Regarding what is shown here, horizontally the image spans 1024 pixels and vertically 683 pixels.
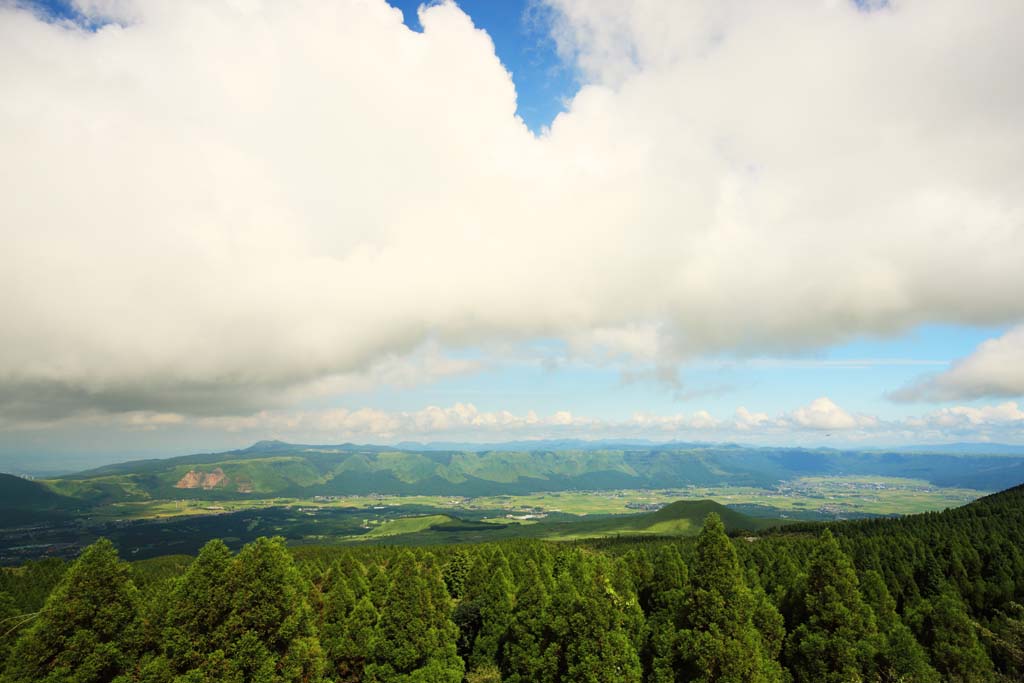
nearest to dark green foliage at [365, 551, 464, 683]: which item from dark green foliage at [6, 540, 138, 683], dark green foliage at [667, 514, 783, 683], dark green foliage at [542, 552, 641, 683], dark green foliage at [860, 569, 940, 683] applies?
dark green foliage at [542, 552, 641, 683]

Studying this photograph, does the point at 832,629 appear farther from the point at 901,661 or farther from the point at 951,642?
the point at 951,642

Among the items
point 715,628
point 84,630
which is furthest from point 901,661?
point 84,630

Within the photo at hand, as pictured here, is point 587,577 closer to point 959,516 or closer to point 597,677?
point 597,677

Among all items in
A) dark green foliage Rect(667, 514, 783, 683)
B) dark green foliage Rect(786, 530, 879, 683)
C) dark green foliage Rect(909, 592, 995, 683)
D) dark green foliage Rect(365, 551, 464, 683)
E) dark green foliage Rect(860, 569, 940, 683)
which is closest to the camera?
dark green foliage Rect(667, 514, 783, 683)

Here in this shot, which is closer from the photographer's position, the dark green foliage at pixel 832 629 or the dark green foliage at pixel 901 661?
the dark green foliage at pixel 901 661

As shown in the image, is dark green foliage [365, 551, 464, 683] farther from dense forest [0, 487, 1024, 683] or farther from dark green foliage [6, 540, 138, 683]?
dark green foliage [6, 540, 138, 683]

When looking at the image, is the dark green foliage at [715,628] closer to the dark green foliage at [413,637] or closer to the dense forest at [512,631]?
the dense forest at [512,631]

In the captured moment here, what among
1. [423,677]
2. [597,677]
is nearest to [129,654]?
[423,677]

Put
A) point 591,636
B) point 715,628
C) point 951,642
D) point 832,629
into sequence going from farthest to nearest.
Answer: point 951,642 → point 832,629 → point 591,636 → point 715,628

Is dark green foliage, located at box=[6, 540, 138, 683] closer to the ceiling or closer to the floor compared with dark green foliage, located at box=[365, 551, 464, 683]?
closer to the ceiling

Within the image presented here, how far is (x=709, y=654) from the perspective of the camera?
135 ft

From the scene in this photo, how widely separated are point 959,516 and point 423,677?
622 feet

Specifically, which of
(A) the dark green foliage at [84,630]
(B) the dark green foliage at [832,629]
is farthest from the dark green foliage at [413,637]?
(B) the dark green foliage at [832,629]

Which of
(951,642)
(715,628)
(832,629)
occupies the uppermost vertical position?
(715,628)
